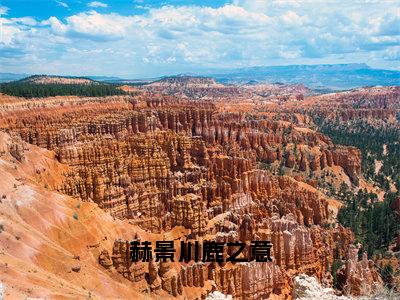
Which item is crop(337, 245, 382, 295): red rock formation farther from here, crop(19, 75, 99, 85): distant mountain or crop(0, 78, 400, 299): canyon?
crop(19, 75, 99, 85): distant mountain

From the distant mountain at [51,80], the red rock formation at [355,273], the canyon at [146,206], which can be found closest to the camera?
the canyon at [146,206]

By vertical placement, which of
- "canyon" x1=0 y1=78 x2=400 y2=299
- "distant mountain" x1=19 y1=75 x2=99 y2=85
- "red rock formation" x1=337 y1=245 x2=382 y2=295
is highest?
"distant mountain" x1=19 y1=75 x2=99 y2=85

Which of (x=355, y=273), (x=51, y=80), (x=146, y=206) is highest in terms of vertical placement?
(x=51, y=80)

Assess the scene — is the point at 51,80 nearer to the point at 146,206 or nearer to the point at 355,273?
the point at 146,206

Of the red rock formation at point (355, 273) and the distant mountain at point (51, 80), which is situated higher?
the distant mountain at point (51, 80)

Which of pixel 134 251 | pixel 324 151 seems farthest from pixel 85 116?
pixel 324 151

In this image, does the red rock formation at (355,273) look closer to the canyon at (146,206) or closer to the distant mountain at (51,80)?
the canyon at (146,206)

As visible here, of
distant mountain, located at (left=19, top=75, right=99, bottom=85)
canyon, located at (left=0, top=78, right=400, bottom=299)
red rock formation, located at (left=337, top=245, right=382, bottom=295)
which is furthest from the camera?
distant mountain, located at (left=19, top=75, right=99, bottom=85)

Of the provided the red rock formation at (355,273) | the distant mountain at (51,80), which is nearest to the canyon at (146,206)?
the red rock formation at (355,273)

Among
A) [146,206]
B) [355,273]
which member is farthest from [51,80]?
[355,273]

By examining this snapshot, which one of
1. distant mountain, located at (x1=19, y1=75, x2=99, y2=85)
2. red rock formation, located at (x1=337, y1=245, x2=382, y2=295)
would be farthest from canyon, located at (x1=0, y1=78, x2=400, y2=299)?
distant mountain, located at (x1=19, y1=75, x2=99, y2=85)

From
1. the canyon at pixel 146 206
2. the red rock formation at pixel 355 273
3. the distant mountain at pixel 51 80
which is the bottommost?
the red rock formation at pixel 355 273
